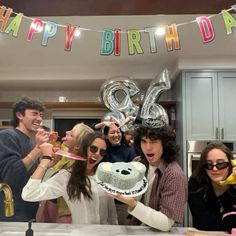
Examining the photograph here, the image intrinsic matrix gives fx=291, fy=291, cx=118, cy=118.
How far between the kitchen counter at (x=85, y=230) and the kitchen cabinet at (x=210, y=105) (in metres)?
2.02

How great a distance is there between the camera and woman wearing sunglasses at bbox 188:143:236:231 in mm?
1199

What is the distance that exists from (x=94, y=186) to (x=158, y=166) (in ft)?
0.93

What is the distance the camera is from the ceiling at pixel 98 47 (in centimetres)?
141

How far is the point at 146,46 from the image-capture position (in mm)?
2725

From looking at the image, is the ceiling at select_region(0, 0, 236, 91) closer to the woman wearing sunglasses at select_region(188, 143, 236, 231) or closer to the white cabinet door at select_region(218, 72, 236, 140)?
the white cabinet door at select_region(218, 72, 236, 140)

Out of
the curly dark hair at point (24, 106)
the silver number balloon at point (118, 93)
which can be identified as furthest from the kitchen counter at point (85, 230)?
the silver number balloon at point (118, 93)

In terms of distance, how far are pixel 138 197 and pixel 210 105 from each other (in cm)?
214

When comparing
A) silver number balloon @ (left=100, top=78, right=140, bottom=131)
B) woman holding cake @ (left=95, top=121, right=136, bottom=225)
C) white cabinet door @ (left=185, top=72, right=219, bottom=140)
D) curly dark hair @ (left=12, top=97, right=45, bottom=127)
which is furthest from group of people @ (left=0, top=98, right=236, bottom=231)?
white cabinet door @ (left=185, top=72, right=219, bottom=140)

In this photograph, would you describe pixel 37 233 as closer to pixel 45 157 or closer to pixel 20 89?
pixel 45 157

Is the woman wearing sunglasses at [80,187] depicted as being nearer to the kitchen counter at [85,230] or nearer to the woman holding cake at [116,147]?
the kitchen counter at [85,230]

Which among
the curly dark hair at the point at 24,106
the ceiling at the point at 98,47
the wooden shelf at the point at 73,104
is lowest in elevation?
the curly dark hair at the point at 24,106

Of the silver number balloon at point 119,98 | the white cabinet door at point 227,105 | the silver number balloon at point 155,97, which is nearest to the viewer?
the silver number balloon at point 155,97

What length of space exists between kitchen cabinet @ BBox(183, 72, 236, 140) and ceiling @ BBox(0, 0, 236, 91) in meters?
0.13

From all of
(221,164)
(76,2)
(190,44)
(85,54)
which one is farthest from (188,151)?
(76,2)
